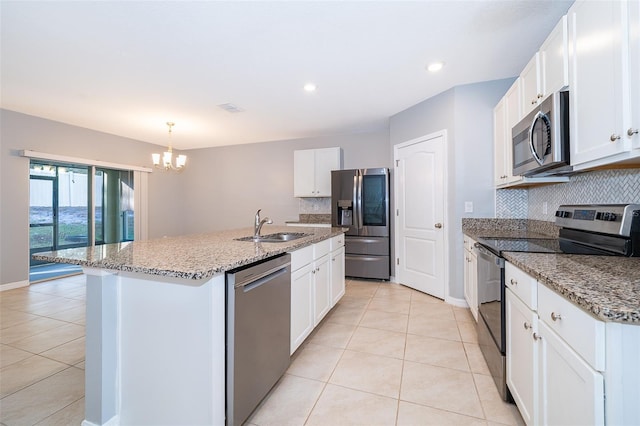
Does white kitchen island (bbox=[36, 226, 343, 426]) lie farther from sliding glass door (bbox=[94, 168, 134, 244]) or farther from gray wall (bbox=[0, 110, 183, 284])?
sliding glass door (bbox=[94, 168, 134, 244])

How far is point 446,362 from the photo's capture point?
204cm

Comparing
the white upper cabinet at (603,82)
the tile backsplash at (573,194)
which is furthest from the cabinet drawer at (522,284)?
the tile backsplash at (573,194)

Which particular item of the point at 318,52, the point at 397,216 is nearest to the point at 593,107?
the point at 318,52

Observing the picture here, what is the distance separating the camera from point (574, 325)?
91cm

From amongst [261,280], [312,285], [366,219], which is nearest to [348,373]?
[312,285]

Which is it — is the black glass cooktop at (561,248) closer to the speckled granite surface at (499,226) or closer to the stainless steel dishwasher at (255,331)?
the speckled granite surface at (499,226)

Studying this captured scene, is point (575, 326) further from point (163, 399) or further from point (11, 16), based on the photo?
point (11, 16)

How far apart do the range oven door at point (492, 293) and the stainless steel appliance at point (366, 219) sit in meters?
2.12

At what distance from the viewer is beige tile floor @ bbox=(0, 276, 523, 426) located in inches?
60.9

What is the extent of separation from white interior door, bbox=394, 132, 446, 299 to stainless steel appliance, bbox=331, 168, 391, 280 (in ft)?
0.75

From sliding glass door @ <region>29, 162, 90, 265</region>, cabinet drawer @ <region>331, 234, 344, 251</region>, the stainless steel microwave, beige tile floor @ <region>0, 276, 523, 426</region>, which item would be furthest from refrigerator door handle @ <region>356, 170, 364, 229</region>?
sliding glass door @ <region>29, 162, 90, 265</region>

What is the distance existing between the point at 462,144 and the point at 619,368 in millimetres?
2759

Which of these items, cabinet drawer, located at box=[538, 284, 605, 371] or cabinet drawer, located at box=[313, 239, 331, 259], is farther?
cabinet drawer, located at box=[313, 239, 331, 259]

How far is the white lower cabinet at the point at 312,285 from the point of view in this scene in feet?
6.58
